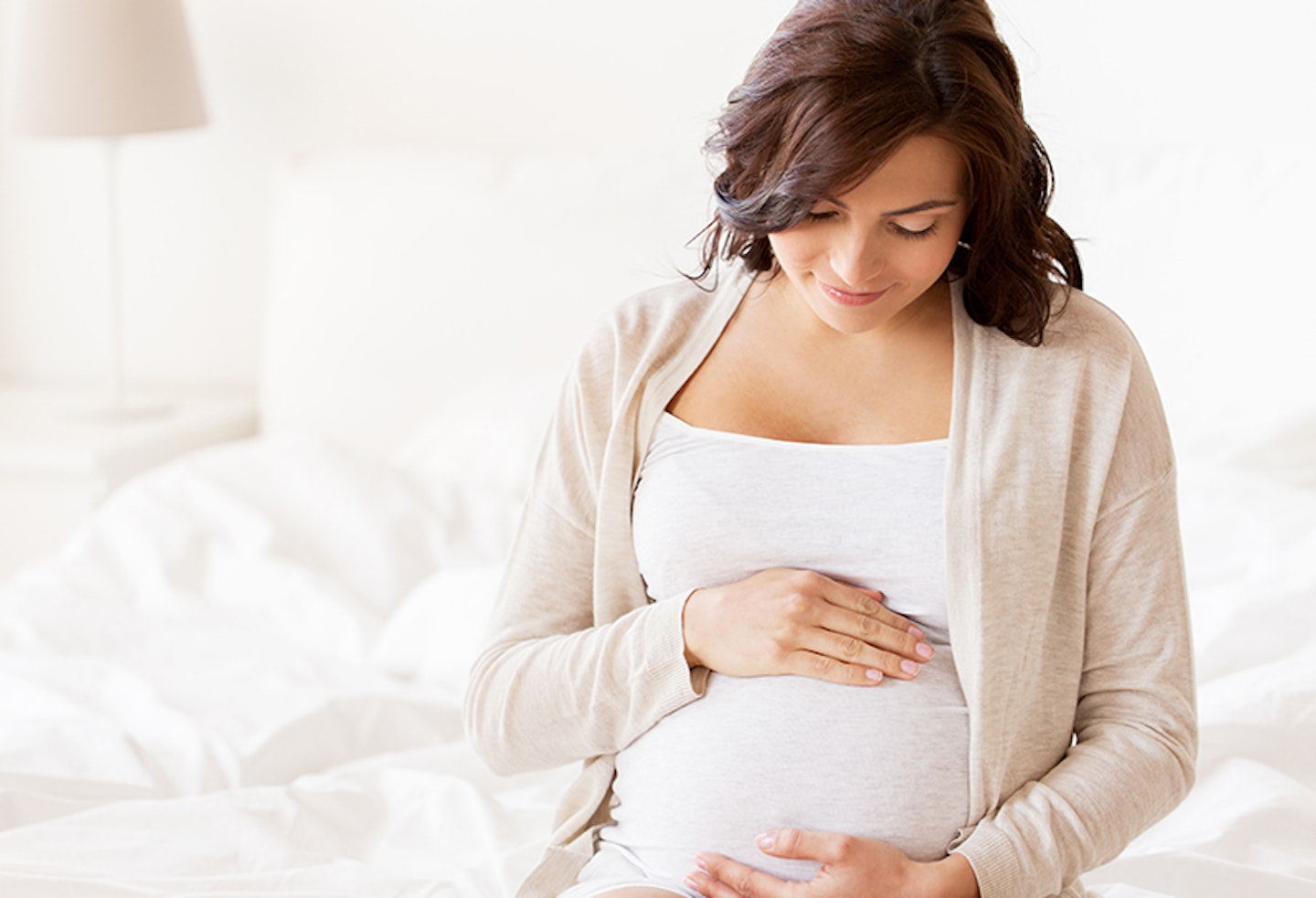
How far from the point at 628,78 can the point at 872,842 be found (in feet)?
6.06

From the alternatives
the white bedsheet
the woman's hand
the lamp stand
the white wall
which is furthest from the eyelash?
the lamp stand

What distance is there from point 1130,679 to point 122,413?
212cm

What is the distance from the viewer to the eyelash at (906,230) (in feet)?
3.38

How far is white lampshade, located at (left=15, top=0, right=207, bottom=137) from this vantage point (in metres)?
2.49

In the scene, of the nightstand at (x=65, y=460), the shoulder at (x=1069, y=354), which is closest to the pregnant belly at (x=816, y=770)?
the shoulder at (x=1069, y=354)

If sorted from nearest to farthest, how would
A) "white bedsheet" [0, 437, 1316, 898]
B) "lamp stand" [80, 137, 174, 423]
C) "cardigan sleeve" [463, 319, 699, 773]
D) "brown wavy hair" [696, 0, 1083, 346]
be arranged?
"brown wavy hair" [696, 0, 1083, 346] < "cardigan sleeve" [463, 319, 699, 773] < "white bedsheet" [0, 437, 1316, 898] < "lamp stand" [80, 137, 174, 423]

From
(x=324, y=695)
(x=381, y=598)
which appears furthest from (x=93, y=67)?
(x=324, y=695)

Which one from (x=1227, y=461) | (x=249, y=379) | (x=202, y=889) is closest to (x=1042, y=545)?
(x=202, y=889)

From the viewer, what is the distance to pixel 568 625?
120 cm

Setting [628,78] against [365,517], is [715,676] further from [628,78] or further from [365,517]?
[628,78]

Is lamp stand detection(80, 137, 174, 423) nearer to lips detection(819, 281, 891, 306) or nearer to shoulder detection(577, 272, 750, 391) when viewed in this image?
shoulder detection(577, 272, 750, 391)

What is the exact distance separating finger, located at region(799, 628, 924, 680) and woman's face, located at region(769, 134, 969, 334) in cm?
22

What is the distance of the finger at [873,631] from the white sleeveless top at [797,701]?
2cm

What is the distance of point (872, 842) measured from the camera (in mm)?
1011
